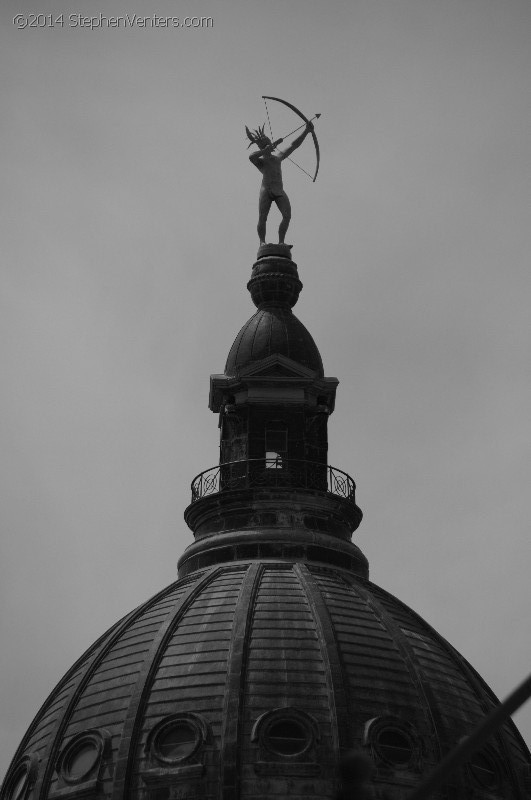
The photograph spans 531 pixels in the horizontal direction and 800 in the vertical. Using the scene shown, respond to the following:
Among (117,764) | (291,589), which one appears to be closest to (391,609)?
(291,589)

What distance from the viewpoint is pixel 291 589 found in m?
60.7

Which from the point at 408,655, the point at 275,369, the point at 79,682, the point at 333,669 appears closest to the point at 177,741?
the point at 333,669

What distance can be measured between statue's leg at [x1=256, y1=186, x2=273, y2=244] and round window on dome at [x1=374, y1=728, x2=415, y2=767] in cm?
2944

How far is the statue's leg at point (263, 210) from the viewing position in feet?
248

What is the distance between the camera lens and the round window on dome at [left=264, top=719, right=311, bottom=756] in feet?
175

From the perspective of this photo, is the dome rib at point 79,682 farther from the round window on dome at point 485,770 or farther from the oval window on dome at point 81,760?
the round window on dome at point 485,770

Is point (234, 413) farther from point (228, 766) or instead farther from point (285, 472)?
point (228, 766)

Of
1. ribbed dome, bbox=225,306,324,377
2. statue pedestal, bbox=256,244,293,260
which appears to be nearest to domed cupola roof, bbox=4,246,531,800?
ribbed dome, bbox=225,306,324,377

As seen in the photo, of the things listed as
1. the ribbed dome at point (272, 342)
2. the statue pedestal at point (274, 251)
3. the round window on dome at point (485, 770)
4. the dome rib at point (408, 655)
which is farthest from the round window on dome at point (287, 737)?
the statue pedestal at point (274, 251)

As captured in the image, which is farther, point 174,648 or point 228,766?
point 174,648

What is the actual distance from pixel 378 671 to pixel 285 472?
41.7 ft

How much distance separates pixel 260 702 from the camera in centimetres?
5450

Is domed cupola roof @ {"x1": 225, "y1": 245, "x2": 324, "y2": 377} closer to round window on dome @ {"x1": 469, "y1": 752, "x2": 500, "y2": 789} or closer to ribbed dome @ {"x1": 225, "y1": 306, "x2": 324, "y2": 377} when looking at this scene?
ribbed dome @ {"x1": 225, "y1": 306, "x2": 324, "y2": 377}

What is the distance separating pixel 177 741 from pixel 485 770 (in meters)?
11.7
